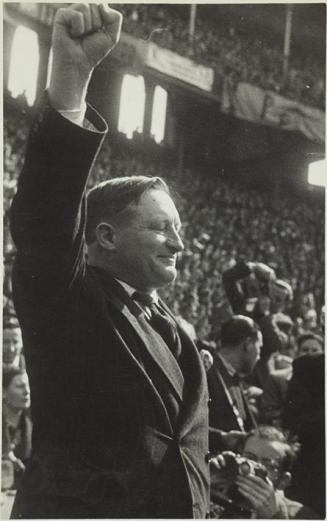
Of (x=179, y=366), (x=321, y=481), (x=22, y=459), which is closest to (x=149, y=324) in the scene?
(x=179, y=366)

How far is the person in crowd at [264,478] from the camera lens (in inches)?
45.5

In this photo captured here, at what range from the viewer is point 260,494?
1188mm

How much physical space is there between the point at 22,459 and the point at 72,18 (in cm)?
131

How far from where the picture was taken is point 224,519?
1.20 metres

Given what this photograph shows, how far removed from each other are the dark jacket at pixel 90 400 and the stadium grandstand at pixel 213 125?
34 centimetres

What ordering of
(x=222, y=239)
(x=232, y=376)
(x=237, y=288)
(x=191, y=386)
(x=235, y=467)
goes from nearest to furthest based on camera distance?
(x=191, y=386), (x=235, y=467), (x=232, y=376), (x=237, y=288), (x=222, y=239)

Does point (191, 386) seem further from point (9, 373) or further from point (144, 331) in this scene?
point (9, 373)

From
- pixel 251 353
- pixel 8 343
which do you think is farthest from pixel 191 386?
pixel 251 353

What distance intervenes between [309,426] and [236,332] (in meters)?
0.43

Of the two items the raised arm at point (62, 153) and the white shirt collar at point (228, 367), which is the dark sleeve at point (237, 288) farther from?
the raised arm at point (62, 153)

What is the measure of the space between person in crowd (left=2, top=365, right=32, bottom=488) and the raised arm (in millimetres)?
688

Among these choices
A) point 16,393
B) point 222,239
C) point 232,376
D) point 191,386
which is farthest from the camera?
point 222,239

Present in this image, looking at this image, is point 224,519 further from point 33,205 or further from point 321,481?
point 33,205

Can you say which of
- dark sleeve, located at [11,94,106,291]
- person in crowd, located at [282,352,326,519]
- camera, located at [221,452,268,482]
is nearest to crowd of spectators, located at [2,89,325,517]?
person in crowd, located at [282,352,326,519]
